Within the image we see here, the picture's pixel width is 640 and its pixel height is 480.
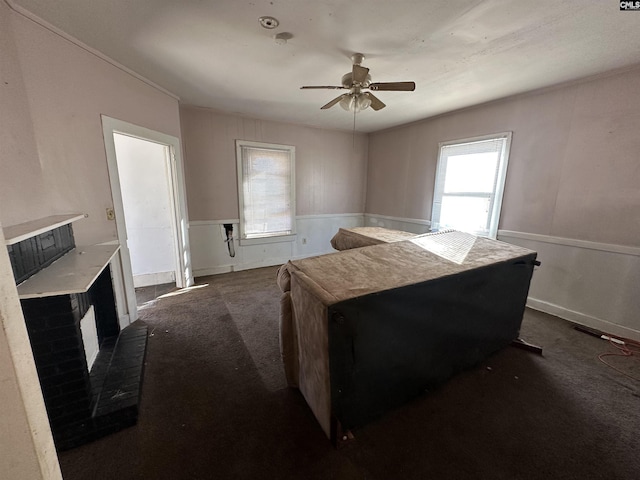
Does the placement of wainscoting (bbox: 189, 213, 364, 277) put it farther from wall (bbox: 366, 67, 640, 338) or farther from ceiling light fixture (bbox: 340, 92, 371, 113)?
wall (bbox: 366, 67, 640, 338)

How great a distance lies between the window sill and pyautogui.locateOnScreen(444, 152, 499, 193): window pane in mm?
2764

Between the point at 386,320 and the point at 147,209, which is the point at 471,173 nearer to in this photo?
the point at 386,320

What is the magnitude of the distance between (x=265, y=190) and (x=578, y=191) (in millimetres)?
4064

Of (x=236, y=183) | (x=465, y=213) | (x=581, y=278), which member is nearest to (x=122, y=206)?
(x=236, y=183)

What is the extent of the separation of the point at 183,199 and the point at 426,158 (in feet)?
12.4

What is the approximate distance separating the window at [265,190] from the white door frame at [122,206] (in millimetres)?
962

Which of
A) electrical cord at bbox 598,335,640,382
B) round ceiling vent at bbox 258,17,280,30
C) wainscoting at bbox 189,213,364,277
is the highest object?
round ceiling vent at bbox 258,17,280,30

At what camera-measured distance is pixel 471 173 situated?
3.46 meters

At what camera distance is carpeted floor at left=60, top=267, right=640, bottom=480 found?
1.28 metres

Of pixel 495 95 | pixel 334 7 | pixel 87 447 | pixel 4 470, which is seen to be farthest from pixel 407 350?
pixel 495 95

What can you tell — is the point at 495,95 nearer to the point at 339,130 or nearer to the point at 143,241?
the point at 339,130

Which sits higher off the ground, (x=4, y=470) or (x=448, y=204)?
(x=448, y=204)

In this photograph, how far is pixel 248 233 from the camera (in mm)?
4293

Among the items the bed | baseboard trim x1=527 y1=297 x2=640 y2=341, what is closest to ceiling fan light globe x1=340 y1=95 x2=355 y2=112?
the bed
